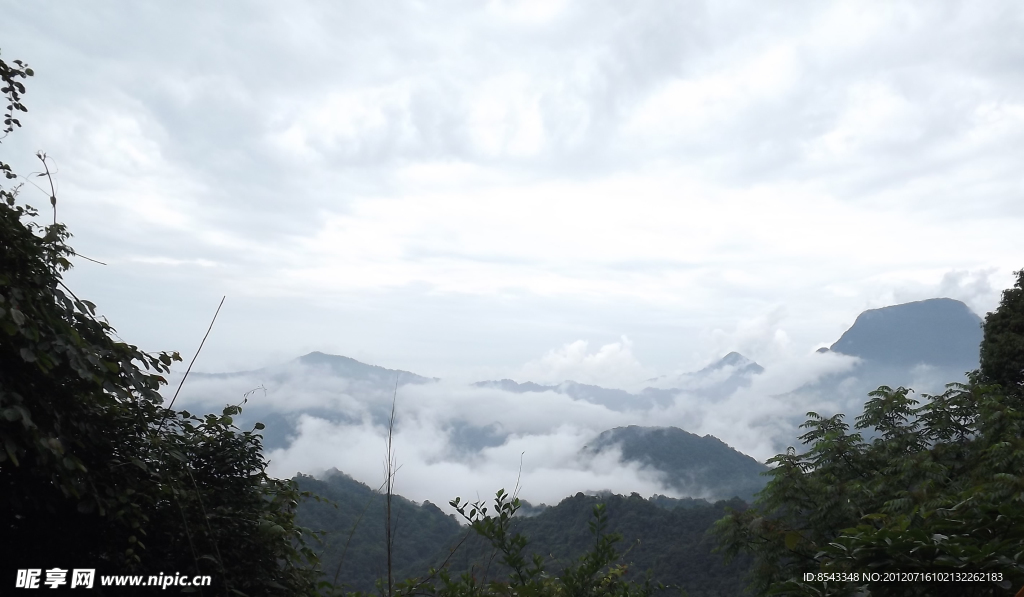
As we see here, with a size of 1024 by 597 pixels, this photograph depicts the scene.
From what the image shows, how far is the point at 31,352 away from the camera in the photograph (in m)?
2.58

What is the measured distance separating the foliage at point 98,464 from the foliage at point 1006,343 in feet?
58.3

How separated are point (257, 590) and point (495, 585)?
1.65 meters

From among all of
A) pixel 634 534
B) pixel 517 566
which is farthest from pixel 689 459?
pixel 517 566

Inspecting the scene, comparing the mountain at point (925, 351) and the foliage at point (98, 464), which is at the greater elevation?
the mountain at point (925, 351)

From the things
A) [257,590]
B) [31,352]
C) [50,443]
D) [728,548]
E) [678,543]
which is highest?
[31,352]

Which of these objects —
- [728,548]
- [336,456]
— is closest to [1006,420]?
[728,548]

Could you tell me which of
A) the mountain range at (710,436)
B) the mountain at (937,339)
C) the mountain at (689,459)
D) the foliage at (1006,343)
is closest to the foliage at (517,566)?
the foliage at (1006,343)

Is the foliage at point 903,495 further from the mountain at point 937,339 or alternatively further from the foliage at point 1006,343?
the mountain at point 937,339

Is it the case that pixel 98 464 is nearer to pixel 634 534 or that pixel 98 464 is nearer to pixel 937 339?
pixel 634 534

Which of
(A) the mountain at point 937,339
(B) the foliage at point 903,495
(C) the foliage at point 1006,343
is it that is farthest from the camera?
(A) the mountain at point 937,339

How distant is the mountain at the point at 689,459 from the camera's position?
12862cm

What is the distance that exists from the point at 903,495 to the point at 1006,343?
10231mm

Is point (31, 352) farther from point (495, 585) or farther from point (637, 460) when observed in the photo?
point (637, 460)

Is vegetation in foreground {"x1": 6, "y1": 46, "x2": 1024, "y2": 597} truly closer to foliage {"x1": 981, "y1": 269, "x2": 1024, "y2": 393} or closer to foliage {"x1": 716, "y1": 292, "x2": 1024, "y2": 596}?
foliage {"x1": 716, "y1": 292, "x2": 1024, "y2": 596}
